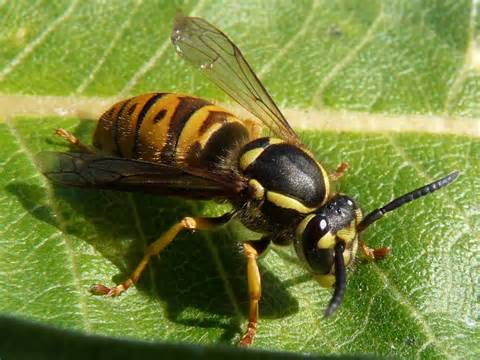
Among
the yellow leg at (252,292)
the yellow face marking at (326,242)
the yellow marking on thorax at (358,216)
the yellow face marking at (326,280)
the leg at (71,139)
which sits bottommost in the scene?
the yellow leg at (252,292)

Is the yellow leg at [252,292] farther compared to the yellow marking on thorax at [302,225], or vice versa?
the yellow marking on thorax at [302,225]

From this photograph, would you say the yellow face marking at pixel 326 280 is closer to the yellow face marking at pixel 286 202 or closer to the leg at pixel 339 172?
the yellow face marking at pixel 286 202

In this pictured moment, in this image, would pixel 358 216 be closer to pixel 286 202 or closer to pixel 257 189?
pixel 286 202

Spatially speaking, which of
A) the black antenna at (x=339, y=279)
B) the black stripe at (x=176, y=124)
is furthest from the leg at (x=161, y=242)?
the black antenna at (x=339, y=279)

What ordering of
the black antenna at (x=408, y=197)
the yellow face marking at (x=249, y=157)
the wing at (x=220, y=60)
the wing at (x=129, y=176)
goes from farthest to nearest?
the wing at (x=220, y=60)
the yellow face marking at (x=249, y=157)
the wing at (x=129, y=176)
the black antenna at (x=408, y=197)

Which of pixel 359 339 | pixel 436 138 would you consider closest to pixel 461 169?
pixel 436 138

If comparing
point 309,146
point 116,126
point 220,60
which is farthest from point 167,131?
point 309,146

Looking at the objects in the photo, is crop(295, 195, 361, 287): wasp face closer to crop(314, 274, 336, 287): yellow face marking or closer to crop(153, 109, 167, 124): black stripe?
crop(314, 274, 336, 287): yellow face marking
